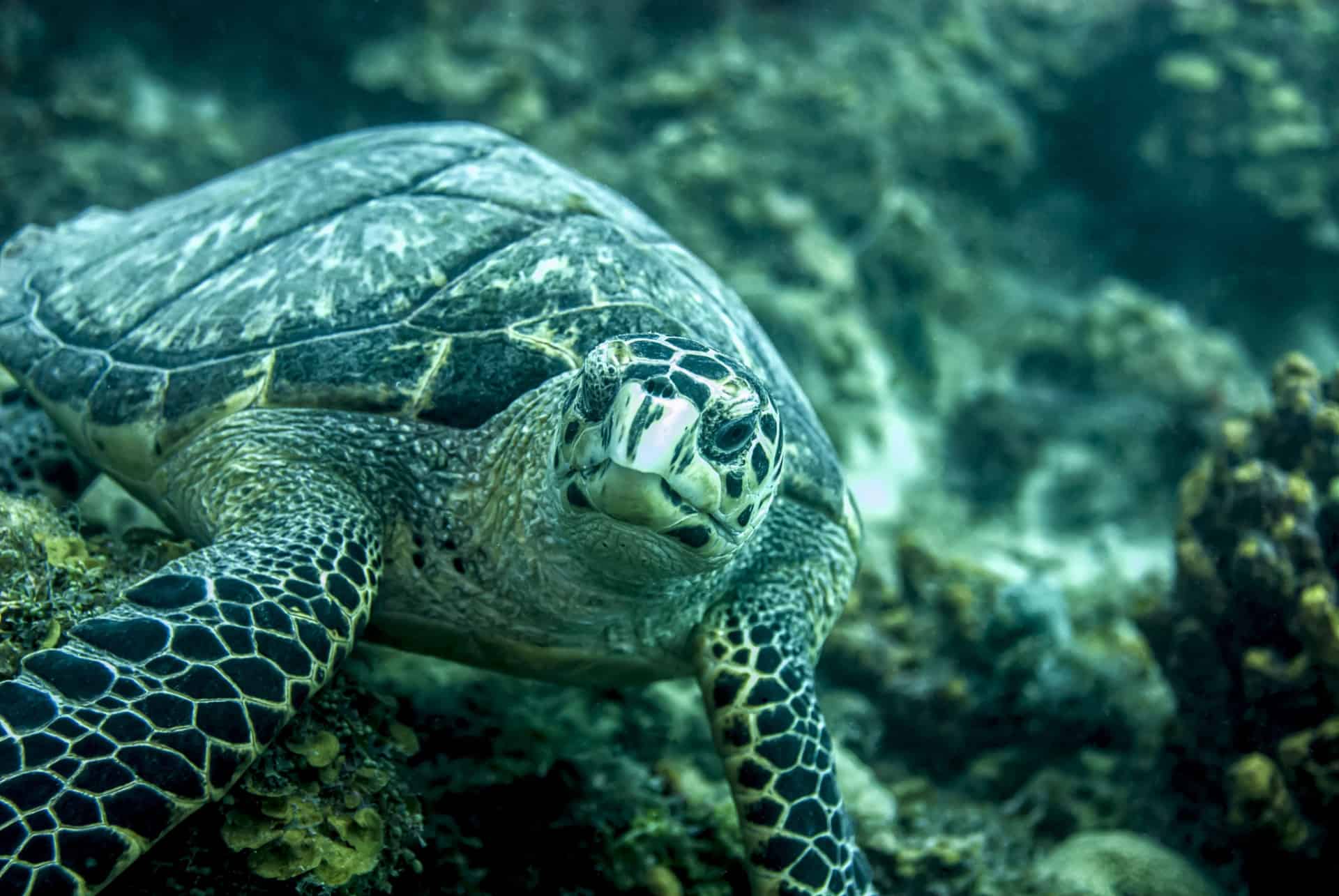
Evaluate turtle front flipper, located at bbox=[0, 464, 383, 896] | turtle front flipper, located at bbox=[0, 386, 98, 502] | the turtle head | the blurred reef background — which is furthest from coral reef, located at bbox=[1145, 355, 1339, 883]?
turtle front flipper, located at bbox=[0, 386, 98, 502]

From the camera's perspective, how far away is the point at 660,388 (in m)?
1.70

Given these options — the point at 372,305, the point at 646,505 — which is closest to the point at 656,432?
the point at 646,505

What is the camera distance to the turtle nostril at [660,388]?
1.70 meters

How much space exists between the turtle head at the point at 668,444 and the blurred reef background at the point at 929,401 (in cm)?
85

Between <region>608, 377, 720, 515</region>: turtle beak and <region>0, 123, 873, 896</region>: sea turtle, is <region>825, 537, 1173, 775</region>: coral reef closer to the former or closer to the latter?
<region>0, 123, 873, 896</region>: sea turtle

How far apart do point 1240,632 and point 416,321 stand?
3.64 meters

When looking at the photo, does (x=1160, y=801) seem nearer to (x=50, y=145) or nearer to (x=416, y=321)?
(x=416, y=321)

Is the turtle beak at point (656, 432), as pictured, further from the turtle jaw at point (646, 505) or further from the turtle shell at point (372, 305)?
the turtle shell at point (372, 305)

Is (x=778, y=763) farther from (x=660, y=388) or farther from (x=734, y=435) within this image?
(x=660, y=388)

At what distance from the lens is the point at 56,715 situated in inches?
61.9

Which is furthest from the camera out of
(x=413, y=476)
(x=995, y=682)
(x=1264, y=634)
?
(x=995, y=682)

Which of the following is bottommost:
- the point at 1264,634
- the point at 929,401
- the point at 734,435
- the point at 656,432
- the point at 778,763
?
the point at 778,763

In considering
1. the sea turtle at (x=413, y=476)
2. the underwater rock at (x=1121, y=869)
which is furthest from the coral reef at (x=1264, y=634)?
the sea turtle at (x=413, y=476)

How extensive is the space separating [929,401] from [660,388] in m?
5.76
